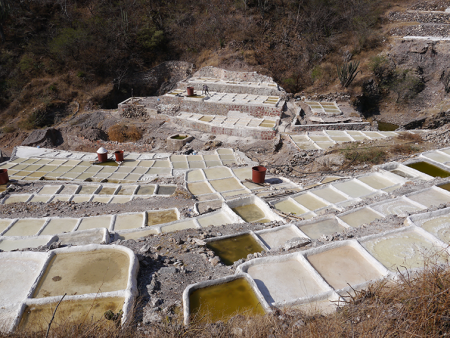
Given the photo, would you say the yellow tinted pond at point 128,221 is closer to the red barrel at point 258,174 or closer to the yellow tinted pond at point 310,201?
the red barrel at point 258,174

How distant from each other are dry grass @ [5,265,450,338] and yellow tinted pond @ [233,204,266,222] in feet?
10.1

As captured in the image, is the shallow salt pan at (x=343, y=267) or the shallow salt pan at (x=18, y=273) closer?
the shallow salt pan at (x=18, y=273)

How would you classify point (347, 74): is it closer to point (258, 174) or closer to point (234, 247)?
point (258, 174)

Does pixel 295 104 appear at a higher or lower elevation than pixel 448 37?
lower

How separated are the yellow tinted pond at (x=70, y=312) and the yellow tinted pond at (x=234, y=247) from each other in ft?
5.63

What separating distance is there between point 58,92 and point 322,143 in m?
20.2

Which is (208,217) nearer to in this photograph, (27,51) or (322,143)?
(322,143)

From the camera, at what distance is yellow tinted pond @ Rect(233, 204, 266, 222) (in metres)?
6.40

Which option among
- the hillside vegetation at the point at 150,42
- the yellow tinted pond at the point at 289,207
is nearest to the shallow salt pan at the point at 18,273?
the yellow tinted pond at the point at 289,207

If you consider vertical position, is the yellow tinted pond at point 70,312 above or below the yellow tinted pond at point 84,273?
below

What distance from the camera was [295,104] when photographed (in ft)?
56.3

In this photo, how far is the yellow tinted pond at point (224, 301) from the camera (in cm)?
332

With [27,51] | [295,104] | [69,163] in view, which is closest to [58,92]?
[27,51]

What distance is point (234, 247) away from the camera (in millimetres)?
4926
